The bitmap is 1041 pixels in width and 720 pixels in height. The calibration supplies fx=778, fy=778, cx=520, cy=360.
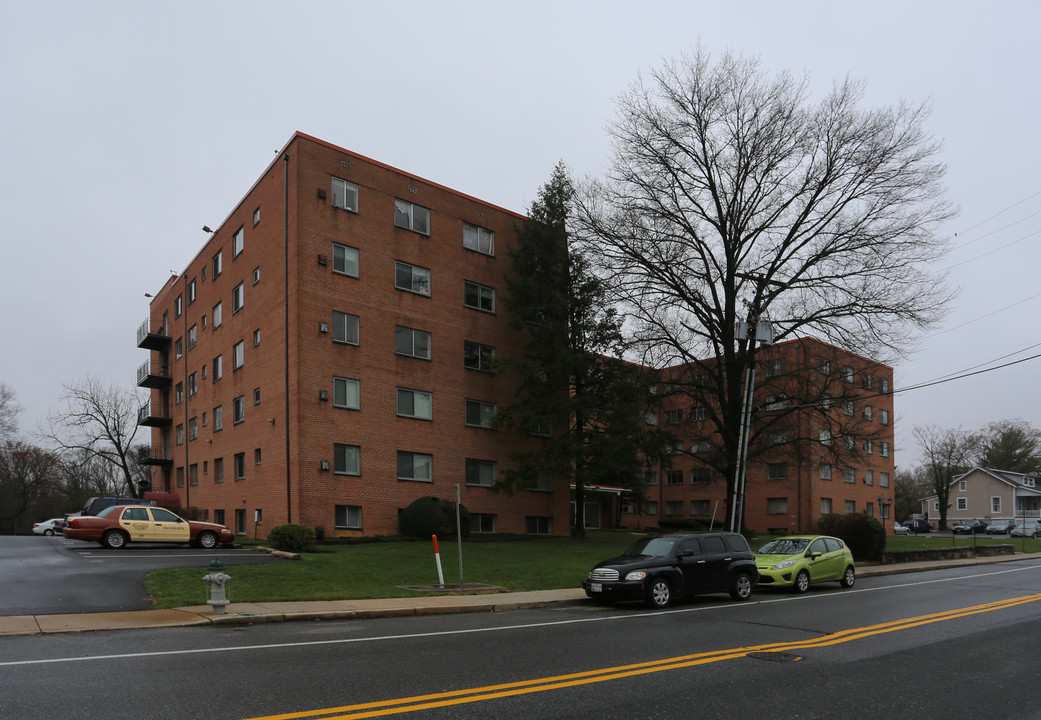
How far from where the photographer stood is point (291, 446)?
29094 mm

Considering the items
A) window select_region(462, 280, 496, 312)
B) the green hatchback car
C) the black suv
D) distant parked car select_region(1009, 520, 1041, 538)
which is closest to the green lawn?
the black suv

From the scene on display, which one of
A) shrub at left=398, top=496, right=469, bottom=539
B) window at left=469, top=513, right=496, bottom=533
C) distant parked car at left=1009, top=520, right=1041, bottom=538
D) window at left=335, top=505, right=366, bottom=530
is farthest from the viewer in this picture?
distant parked car at left=1009, top=520, right=1041, bottom=538

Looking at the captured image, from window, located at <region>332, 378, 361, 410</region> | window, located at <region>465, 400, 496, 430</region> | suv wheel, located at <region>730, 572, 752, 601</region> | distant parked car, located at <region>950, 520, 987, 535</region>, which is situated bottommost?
distant parked car, located at <region>950, 520, 987, 535</region>

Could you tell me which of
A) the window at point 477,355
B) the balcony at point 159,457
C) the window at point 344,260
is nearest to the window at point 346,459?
the window at point 344,260

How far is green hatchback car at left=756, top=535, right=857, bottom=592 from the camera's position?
19.5 meters

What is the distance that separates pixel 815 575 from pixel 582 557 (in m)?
8.39

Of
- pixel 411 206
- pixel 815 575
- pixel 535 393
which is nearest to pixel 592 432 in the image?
pixel 535 393

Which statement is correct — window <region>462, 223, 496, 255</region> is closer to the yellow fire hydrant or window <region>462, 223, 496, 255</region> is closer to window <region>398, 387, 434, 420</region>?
window <region>398, 387, 434, 420</region>

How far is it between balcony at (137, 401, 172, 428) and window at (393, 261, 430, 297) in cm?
2306

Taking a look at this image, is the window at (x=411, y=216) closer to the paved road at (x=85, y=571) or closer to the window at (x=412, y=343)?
the window at (x=412, y=343)

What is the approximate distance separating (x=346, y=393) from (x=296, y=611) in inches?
705

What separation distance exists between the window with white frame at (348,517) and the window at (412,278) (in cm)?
934

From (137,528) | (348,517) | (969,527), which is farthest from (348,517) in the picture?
(969,527)

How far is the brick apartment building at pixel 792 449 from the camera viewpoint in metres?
31.7
